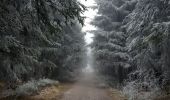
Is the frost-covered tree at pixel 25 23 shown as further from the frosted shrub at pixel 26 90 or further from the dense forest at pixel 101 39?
the frosted shrub at pixel 26 90

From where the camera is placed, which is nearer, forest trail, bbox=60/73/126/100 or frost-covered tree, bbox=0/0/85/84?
frost-covered tree, bbox=0/0/85/84

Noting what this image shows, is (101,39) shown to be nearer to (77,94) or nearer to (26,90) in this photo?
(77,94)

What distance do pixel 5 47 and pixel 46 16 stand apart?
196 centimetres

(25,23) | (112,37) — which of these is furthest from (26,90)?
(112,37)

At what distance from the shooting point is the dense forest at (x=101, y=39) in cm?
1002

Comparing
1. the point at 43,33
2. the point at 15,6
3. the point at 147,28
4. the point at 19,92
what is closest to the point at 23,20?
the point at 15,6

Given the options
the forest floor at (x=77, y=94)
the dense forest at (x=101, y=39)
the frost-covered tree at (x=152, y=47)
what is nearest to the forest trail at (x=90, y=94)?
the forest floor at (x=77, y=94)

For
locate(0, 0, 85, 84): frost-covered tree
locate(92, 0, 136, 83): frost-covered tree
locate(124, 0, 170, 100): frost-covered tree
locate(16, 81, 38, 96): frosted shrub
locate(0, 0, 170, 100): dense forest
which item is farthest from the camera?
locate(92, 0, 136, 83): frost-covered tree

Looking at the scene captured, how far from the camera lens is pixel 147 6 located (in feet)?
46.3

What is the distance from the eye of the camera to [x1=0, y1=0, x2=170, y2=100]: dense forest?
1002 cm

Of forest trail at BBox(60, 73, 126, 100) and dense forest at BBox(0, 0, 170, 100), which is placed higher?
dense forest at BBox(0, 0, 170, 100)

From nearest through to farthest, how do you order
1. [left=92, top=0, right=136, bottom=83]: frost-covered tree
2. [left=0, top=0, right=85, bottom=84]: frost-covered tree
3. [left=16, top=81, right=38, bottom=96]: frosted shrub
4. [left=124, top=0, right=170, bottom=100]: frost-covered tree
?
[left=0, top=0, right=85, bottom=84]: frost-covered tree < [left=124, top=0, right=170, bottom=100]: frost-covered tree < [left=16, top=81, right=38, bottom=96]: frosted shrub < [left=92, top=0, right=136, bottom=83]: frost-covered tree

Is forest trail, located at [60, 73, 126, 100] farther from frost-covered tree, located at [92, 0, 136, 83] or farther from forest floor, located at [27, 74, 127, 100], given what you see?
frost-covered tree, located at [92, 0, 136, 83]

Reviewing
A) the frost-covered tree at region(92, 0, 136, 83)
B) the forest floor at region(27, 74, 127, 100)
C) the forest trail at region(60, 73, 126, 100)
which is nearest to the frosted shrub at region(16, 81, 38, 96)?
the forest floor at region(27, 74, 127, 100)
